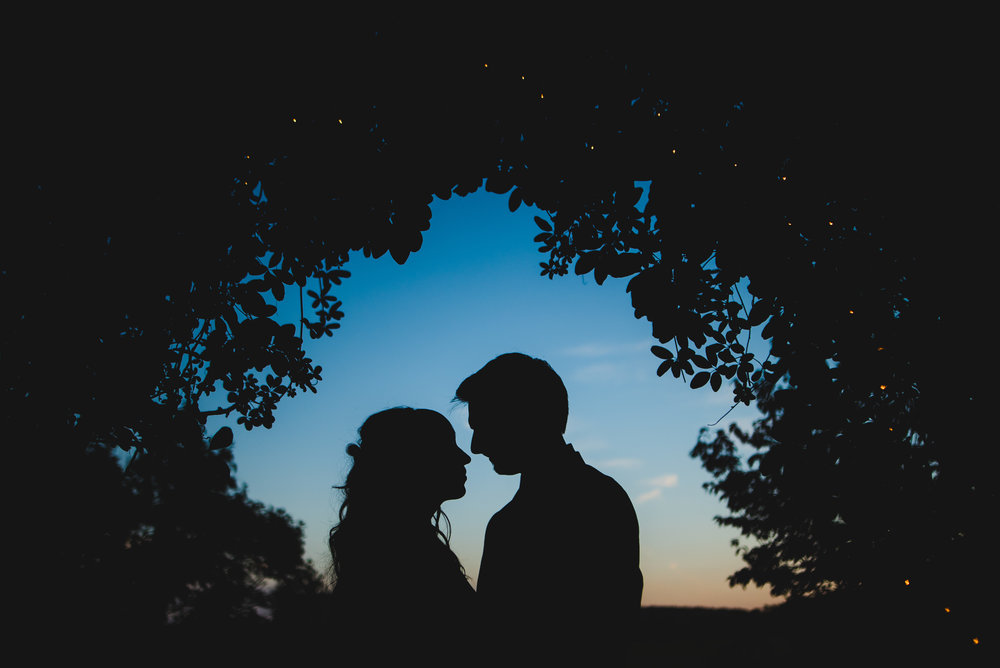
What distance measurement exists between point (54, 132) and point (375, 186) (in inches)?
83.7

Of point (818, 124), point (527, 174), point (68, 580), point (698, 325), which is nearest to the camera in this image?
point (818, 124)

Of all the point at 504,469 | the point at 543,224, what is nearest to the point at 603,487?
the point at 504,469

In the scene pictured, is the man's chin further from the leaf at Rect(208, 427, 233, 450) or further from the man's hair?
the leaf at Rect(208, 427, 233, 450)

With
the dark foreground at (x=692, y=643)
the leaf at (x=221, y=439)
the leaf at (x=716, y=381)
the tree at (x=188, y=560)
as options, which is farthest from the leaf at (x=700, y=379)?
the tree at (x=188, y=560)

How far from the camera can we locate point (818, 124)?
3.07 metres

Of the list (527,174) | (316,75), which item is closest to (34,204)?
(316,75)

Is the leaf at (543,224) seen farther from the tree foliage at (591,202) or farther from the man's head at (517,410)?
the man's head at (517,410)

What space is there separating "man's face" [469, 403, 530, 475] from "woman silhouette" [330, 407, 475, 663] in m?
0.59

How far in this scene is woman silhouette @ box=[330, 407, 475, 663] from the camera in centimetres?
247

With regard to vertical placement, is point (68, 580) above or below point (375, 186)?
below

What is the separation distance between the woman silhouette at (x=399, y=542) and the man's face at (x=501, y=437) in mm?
593

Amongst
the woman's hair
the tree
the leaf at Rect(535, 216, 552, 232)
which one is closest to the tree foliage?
the leaf at Rect(535, 216, 552, 232)

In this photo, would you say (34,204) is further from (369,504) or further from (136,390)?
(369,504)

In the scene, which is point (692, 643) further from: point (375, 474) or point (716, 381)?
point (375, 474)
